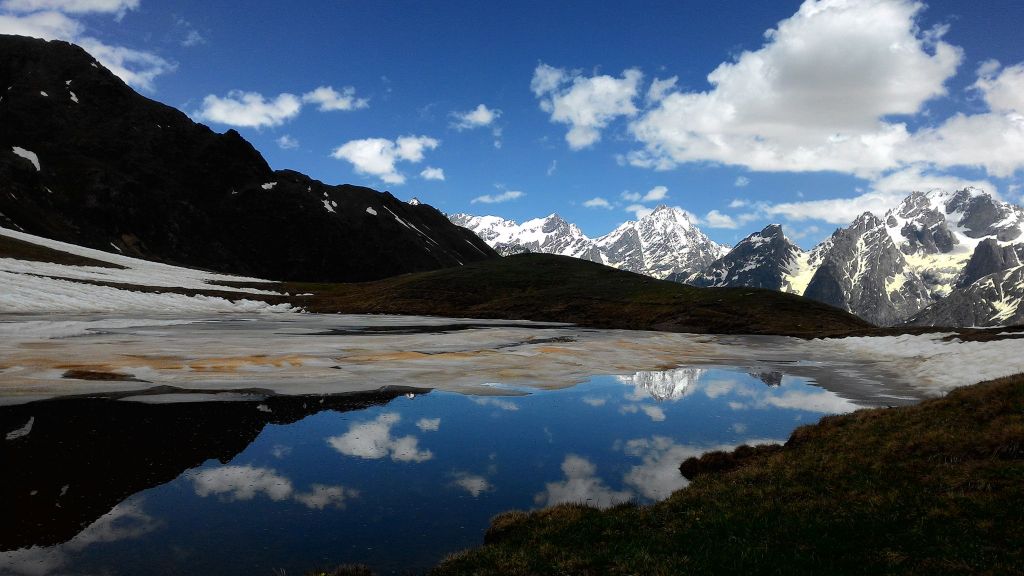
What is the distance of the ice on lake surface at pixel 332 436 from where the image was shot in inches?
572

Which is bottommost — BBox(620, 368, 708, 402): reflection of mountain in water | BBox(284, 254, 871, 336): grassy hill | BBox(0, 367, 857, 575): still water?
BBox(0, 367, 857, 575): still water

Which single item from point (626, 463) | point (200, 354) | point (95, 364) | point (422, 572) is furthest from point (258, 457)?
point (200, 354)

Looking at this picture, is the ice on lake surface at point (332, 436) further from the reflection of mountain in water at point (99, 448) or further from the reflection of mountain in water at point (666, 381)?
the reflection of mountain in water at point (666, 381)

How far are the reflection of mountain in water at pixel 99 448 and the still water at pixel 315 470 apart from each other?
0.26ft

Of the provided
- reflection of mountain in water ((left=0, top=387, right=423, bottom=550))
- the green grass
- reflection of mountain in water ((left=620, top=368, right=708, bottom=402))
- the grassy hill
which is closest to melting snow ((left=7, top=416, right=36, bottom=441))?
reflection of mountain in water ((left=0, top=387, right=423, bottom=550))

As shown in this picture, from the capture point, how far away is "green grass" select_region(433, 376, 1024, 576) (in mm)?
11469

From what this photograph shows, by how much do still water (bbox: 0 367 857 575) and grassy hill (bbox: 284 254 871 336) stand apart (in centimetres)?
8114

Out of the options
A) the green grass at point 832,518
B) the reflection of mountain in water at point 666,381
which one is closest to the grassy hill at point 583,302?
the reflection of mountain in water at point 666,381

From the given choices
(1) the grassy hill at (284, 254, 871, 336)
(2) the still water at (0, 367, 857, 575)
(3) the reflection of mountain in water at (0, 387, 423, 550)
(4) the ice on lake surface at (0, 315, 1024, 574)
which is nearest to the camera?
(2) the still water at (0, 367, 857, 575)

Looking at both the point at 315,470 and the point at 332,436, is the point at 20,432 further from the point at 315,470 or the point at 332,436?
the point at 315,470

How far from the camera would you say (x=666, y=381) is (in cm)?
4331

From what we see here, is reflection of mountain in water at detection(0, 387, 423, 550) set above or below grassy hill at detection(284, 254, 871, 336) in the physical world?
below

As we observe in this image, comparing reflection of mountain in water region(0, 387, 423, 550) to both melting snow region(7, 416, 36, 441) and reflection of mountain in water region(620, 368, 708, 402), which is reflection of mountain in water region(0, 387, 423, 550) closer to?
melting snow region(7, 416, 36, 441)

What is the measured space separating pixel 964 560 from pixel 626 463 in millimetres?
12538
